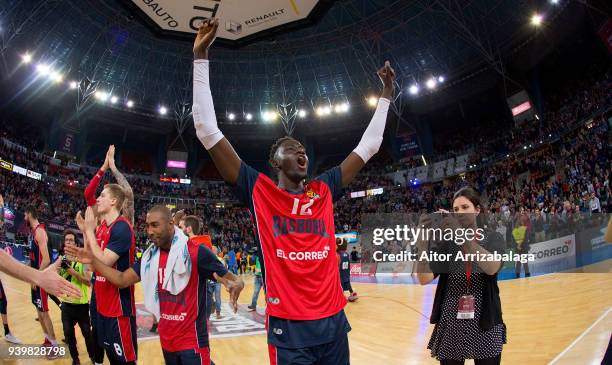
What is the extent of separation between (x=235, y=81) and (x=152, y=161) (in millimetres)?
13370

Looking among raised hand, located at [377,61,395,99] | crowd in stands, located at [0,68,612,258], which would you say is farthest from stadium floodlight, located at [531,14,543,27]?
raised hand, located at [377,61,395,99]

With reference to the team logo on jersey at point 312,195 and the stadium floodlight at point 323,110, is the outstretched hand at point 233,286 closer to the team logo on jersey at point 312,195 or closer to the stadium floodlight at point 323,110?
the team logo on jersey at point 312,195

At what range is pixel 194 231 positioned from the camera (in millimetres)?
6984

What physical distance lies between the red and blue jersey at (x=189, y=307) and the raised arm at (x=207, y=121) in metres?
1.54

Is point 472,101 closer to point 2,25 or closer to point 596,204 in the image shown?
point 596,204

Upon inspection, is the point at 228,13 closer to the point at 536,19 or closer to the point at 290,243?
the point at 290,243

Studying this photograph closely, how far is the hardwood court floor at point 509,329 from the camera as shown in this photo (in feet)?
18.5

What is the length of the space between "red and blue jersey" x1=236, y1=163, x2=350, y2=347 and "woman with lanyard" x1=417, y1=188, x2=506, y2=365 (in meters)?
0.95

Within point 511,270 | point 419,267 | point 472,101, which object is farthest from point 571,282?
point 472,101

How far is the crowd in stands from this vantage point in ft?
61.6

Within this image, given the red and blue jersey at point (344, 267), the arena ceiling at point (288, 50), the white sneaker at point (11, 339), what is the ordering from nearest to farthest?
the white sneaker at point (11, 339) → the red and blue jersey at point (344, 267) → the arena ceiling at point (288, 50)

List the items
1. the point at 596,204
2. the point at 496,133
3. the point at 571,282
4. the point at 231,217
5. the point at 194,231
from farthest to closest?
the point at 231,217 < the point at 496,133 < the point at 596,204 < the point at 571,282 < the point at 194,231

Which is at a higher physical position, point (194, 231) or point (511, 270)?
point (194, 231)

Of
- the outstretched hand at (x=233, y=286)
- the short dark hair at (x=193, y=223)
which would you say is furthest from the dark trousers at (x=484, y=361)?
A: the short dark hair at (x=193, y=223)
